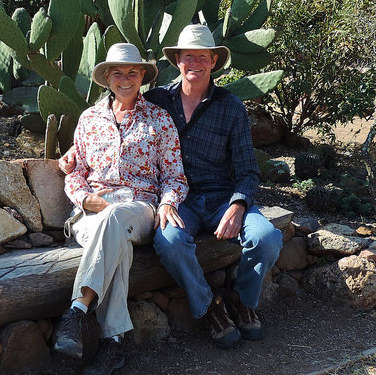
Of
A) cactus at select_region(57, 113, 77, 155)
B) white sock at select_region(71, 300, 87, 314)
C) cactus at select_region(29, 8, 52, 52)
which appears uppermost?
cactus at select_region(29, 8, 52, 52)

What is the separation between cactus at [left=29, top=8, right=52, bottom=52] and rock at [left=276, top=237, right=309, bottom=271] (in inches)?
89.8

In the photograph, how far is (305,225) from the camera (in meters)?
4.66

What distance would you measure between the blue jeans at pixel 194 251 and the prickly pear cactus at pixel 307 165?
8.26 feet

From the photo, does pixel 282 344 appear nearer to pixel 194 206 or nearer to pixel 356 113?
pixel 194 206

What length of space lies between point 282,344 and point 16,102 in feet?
11.1

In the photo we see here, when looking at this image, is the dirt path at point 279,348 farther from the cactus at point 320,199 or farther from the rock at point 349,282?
the cactus at point 320,199

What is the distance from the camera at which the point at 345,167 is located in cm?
668

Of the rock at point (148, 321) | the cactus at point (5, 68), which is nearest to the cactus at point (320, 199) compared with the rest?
the rock at point (148, 321)

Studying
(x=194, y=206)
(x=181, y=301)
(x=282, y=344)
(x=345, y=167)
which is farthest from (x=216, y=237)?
(x=345, y=167)

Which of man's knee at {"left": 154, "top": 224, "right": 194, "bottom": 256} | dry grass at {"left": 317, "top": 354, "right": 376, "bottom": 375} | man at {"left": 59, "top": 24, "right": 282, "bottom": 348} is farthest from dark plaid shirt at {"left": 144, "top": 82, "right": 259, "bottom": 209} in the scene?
dry grass at {"left": 317, "top": 354, "right": 376, "bottom": 375}

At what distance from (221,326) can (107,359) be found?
73 cm

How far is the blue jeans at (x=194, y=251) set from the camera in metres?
3.37

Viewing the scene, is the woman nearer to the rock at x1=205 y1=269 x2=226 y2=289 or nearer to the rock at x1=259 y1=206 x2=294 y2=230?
the rock at x1=205 y1=269 x2=226 y2=289

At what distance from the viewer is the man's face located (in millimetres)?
3773
